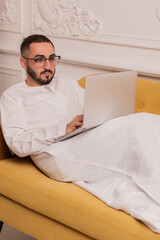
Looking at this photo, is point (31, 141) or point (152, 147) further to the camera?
point (31, 141)

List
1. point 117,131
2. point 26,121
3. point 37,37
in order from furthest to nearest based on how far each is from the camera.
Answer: point 37,37
point 26,121
point 117,131

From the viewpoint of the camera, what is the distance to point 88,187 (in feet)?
5.41

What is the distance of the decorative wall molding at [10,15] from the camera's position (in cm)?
343

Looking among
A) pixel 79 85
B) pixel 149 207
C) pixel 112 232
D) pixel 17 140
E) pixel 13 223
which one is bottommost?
pixel 13 223

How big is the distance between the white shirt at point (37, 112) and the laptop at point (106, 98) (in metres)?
0.11

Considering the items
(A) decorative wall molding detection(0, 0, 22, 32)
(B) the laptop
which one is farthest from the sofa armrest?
(A) decorative wall molding detection(0, 0, 22, 32)

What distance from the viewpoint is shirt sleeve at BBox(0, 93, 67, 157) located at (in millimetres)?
1768

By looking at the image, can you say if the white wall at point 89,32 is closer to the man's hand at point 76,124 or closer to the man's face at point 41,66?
the man's face at point 41,66

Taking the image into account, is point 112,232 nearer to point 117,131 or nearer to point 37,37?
point 117,131

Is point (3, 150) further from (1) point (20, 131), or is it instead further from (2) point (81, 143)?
(2) point (81, 143)

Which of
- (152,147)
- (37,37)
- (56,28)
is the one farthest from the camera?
(56,28)

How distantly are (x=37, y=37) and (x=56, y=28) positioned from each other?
1057 mm

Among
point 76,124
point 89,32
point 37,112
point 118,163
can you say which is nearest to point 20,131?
point 37,112

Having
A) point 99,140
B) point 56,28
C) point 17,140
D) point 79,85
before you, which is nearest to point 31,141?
point 17,140
